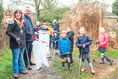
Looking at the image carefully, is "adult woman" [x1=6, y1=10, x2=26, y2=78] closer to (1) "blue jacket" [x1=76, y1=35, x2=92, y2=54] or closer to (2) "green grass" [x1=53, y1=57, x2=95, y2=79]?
(2) "green grass" [x1=53, y1=57, x2=95, y2=79]

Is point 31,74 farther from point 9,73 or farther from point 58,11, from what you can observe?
point 58,11

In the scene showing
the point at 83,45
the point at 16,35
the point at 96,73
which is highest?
the point at 16,35

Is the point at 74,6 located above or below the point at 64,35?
above

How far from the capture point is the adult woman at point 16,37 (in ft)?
18.1

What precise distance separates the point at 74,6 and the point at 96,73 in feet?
23.5

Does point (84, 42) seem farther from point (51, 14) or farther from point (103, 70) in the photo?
point (51, 14)

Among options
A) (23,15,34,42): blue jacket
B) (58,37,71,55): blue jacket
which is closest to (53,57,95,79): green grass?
(58,37,71,55): blue jacket

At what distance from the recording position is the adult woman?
553cm

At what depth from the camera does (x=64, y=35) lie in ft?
22.7

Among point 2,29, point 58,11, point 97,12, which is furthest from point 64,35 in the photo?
point 58,11

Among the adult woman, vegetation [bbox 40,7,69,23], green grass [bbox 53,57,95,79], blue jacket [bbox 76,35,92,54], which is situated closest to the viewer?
the adult woman

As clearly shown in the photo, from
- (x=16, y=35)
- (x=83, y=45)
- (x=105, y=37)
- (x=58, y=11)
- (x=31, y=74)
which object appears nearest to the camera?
(x=16, y=35)

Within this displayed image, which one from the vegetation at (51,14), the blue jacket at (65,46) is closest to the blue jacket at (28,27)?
the blue jacket at (65,46)

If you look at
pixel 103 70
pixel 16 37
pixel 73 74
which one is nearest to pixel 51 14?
pixel 103 70
